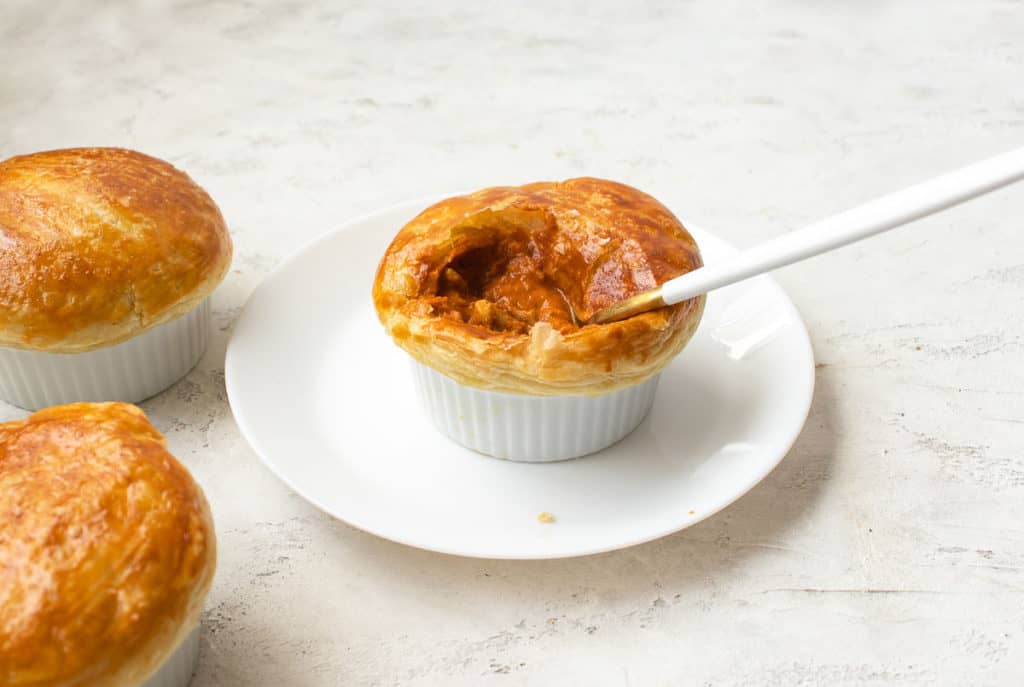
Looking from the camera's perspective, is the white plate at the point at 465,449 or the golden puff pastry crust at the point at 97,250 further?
the golden puff pastry crust at the point at 97,250

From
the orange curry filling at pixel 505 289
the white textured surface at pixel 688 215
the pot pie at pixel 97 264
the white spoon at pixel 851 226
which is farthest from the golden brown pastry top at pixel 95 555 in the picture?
the white spoon at pixel 851 226

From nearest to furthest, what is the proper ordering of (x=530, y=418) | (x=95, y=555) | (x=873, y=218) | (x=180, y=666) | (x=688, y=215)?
(x=95, y=555) → (x=873, y=218) → (x=180, y=666) → (x=530, y=418) → (x=688, y=215)

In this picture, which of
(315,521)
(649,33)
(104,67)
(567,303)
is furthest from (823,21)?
(315,521)

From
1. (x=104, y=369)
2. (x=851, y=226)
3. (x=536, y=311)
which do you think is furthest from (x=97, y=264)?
(x=851, y=226)

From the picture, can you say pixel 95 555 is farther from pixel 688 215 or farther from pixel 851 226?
pixel 688 215

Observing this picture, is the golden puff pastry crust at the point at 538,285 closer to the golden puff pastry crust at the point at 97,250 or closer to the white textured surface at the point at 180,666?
the golden puff pastry crust at the point at 97,250

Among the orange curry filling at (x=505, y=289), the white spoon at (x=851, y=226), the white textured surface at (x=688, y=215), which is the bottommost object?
the white textured surface at (x=688, y=215)
